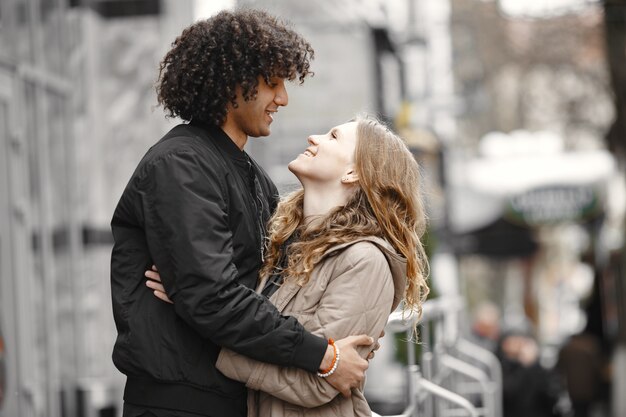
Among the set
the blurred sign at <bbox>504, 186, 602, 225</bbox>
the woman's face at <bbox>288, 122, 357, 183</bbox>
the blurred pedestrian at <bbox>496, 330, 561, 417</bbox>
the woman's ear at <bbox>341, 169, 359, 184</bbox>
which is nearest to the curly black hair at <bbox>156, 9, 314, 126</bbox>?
the woman's face at <bbox>288, 122, 357, 183</bbox>

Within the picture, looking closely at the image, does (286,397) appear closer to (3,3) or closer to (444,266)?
(3,3)

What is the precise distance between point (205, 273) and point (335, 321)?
0.43 m

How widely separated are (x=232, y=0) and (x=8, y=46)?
6.56ft

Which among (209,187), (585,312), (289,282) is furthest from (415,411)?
(585,312)

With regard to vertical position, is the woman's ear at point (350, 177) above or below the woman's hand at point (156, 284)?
above

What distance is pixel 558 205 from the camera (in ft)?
54.7

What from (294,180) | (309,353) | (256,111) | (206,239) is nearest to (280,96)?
(256,111)

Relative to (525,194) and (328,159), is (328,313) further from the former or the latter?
(525,194)

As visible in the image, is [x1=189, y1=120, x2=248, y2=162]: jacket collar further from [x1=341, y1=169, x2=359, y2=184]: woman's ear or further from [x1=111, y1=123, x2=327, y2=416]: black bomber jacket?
[x1=341, y1=169, x2=359, y2=184]: woman's ear

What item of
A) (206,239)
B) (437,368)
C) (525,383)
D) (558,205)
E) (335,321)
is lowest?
(525,383)

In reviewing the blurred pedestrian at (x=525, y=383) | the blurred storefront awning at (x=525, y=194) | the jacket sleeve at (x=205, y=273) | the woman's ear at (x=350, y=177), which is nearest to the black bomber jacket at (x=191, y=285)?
the jacket sleeve at (x=205, y=273)

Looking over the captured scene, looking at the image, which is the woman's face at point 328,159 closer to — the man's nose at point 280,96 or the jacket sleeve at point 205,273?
the man's nose at point 280,96

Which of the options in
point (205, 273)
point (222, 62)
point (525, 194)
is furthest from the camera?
point (525, 194)

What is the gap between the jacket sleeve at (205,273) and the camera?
3.22 metres
